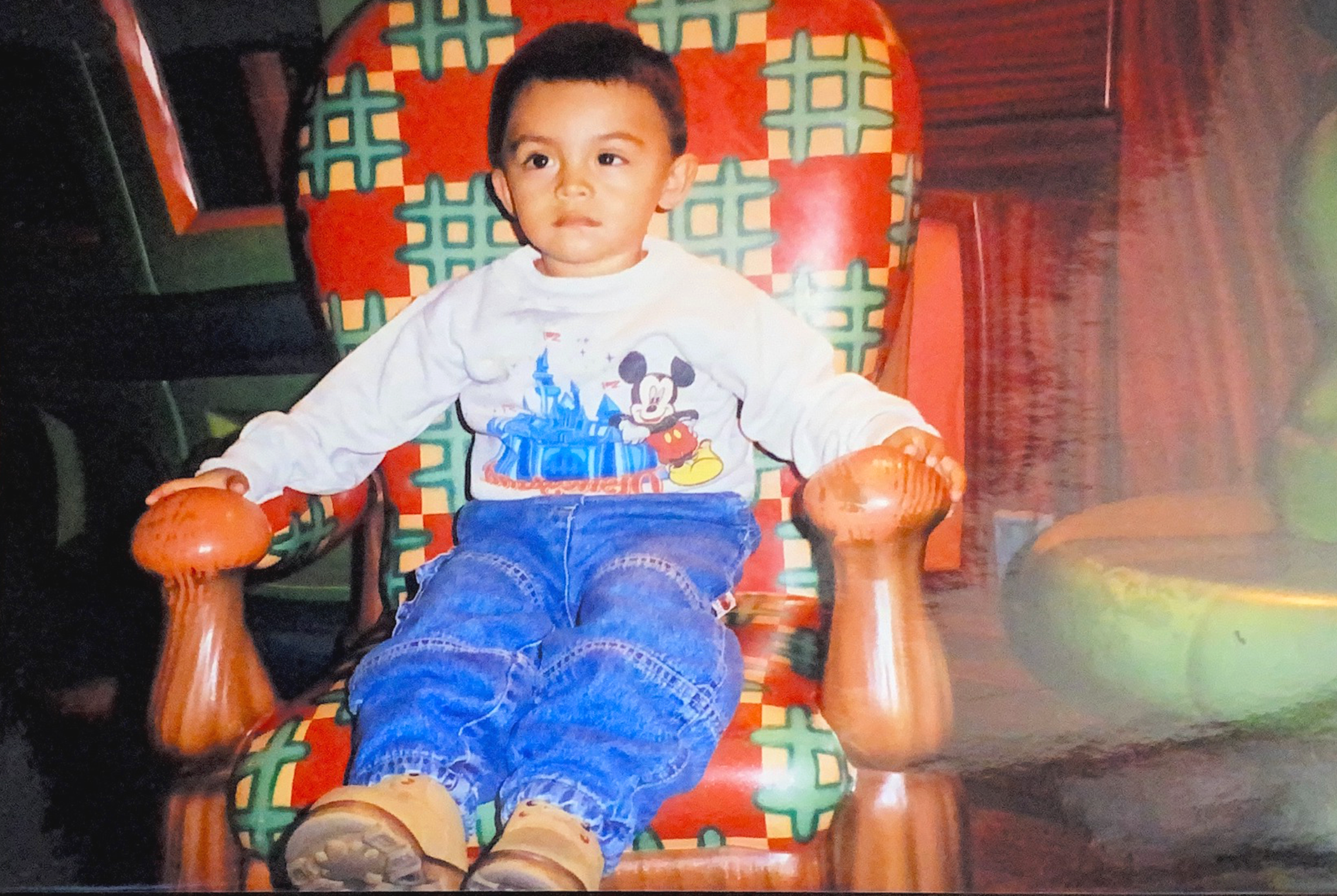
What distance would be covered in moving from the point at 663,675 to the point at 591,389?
0.25 meters

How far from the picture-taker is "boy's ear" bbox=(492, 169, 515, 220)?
0.79m

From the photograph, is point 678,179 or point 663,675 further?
point 678,179

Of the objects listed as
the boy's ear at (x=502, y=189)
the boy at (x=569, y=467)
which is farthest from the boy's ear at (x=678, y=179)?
the boy's ear at (x=502, y=189)

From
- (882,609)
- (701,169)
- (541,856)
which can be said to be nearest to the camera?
(541,856)

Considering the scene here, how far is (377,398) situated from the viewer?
0.82 metres

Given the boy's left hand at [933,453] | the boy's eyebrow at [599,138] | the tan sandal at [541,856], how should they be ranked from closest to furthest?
the tan sandal at [541,856]
the boy's left hand at [933,453]
the boy's eyebrow at [599,138]

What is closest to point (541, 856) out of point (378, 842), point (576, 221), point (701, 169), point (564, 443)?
point (378, 842)

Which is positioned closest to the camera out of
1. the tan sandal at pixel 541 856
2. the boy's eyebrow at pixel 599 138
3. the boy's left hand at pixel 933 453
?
the tan sandal at pixel 541 856

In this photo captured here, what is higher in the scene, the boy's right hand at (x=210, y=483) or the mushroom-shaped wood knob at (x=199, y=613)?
the boy's right hand at (x=210, y=483)

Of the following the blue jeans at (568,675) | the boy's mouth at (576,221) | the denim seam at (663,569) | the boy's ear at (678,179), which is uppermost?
the boy's ear at (678,179)

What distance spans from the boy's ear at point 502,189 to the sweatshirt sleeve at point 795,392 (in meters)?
0.20

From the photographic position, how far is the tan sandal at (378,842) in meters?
0.54

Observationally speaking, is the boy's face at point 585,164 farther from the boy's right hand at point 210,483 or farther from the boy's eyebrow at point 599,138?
the boy's right hand at point 210,483

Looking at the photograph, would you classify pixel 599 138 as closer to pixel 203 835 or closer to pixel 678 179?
pixel 678 179
